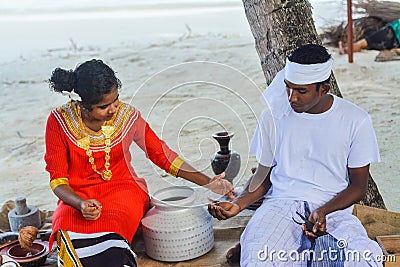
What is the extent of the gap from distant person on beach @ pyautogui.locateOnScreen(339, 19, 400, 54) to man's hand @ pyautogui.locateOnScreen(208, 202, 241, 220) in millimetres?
5896

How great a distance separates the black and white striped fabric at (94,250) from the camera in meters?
2.39

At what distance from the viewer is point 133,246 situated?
2.86 meters

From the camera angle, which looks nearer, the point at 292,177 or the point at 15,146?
the point at 292,177

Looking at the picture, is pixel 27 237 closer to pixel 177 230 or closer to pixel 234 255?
pixel 177 230

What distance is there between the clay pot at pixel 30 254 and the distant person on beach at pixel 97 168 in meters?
0.17

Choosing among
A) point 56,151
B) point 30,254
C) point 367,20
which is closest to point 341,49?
point 367,20

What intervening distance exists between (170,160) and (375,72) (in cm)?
498

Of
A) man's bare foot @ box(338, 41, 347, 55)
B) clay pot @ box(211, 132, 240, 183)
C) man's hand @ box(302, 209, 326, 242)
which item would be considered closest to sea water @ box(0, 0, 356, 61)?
man's bare foot @ box(338, 41, 347, 55)

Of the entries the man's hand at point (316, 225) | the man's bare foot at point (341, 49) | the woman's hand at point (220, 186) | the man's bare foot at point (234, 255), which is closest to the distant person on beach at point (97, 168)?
the woman's hand at point (220, 186)

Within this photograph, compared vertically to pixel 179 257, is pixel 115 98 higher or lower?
higher

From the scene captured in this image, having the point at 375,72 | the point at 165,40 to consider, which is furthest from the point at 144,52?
the point at 375,72

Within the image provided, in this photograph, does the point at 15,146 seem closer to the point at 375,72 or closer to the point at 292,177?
the point at 292,177

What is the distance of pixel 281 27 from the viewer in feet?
9.96

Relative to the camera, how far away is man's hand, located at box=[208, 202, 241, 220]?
250 centimetres
